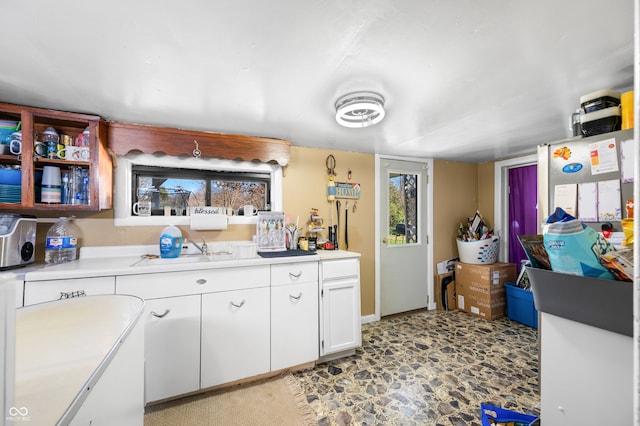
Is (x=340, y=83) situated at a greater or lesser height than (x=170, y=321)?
greater

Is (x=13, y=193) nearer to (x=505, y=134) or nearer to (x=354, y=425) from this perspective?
(x=354, y=425)

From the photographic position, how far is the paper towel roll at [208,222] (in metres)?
2.33

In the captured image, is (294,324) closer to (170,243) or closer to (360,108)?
(170,243)

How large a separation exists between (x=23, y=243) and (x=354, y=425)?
2.51 m

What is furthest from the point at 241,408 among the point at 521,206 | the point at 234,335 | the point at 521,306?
the point at 521,206

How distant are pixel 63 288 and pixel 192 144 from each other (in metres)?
1.37

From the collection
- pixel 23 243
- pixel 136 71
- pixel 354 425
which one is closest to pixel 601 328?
pixel 354 425

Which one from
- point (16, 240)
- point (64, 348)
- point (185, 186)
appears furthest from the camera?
point (185, 186)

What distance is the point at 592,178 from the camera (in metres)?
1.32

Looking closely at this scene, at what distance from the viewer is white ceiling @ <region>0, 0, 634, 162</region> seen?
3.24ft

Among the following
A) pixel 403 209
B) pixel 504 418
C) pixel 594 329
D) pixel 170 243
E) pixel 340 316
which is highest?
pixel 403 209

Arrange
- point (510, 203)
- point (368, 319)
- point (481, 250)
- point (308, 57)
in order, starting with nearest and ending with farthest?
point (308, 57) → point (368, 319) → point (481, 250) → point (510, 203)

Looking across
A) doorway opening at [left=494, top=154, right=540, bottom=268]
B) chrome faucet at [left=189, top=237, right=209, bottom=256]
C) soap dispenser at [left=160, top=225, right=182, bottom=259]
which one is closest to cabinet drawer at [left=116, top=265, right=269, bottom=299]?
soap dispenser at [left=160, top=225, right=182, bottom=259]

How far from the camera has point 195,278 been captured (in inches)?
71.6
